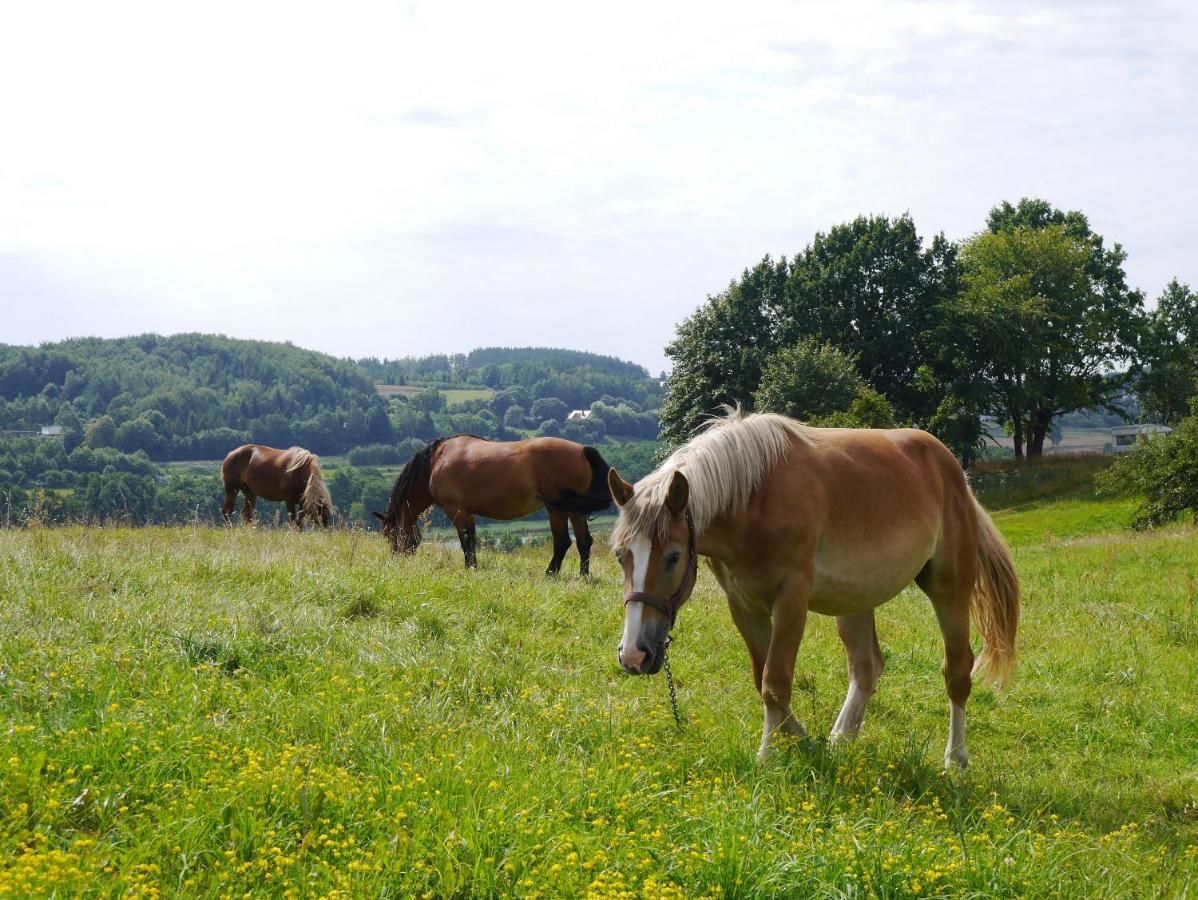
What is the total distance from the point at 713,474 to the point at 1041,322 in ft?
161

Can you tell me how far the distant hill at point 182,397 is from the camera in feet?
386

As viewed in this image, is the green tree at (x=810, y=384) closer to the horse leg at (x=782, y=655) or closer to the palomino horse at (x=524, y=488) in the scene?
the palomino horse at (x=524, y=488)

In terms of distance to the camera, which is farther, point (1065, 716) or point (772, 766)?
point (1065, 716)

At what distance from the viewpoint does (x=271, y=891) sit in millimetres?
3445

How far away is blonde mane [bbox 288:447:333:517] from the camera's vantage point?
19.4 m

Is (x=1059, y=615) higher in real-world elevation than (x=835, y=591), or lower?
lower

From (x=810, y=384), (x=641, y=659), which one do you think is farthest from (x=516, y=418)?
(x=641, y=659)

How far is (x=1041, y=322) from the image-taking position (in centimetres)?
4909

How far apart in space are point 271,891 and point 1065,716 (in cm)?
639

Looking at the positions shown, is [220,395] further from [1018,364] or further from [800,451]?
[800,451]

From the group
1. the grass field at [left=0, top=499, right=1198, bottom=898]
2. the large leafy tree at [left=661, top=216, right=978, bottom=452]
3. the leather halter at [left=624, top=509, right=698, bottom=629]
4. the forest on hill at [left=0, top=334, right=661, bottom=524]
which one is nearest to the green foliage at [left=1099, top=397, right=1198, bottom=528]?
the large leafy tree at [left=661, top=216, right=978, bottom=452]

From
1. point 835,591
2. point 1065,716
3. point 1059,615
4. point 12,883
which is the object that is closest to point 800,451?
point 835,591

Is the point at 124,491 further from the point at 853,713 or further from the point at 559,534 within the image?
the point at 853,713

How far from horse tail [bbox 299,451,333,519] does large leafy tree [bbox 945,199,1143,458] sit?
35.9m
